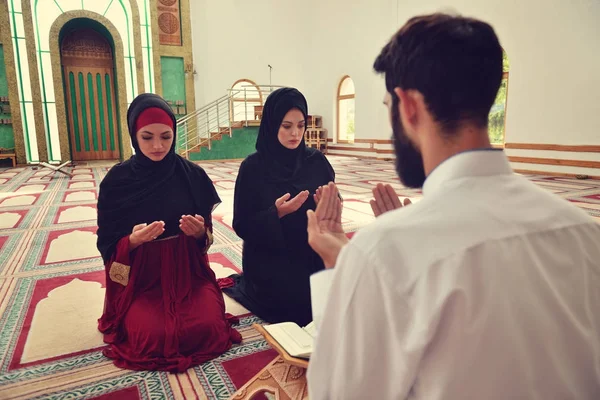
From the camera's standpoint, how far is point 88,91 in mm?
10805

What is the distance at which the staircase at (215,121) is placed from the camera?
1069 centimetres

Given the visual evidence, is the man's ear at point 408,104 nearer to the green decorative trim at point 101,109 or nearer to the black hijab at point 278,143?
the black hijab at point 278,143

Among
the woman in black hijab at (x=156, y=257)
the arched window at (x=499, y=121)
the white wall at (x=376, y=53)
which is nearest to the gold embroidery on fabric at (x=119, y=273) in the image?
the woman in black hijab at (x=156, y=257)

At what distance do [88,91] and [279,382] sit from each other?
1124cm

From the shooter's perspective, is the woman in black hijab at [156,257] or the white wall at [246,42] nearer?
the woman in black hijab at [156,257]

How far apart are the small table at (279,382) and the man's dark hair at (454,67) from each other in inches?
33.9

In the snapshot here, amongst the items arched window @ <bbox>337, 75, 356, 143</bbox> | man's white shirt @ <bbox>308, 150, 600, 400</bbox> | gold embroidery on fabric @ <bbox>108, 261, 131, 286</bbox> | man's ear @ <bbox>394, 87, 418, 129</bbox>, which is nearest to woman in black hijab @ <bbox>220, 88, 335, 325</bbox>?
gold embroidery on fabric @ <bbox>108, 261, 131, 286</bbox>

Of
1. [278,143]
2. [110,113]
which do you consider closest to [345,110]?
[110,113]

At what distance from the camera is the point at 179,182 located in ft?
7.00

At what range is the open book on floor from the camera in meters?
1.26

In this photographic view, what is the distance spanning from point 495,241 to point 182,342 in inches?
62.1

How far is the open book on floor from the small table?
0.02 m

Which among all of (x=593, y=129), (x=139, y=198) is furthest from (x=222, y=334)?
(x=593, y=129)

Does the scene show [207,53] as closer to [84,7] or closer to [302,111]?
[84,7]
